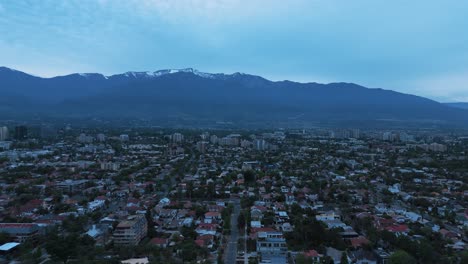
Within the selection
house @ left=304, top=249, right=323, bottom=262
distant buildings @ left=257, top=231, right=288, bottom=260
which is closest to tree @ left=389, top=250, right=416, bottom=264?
house @ left=304, top=249, right=323, bottom=262

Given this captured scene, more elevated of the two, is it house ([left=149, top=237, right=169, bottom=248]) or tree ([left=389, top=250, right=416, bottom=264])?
tree ([left=389, top=250, right=416, bottom=264])

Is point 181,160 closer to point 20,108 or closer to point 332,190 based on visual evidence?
point 332,190

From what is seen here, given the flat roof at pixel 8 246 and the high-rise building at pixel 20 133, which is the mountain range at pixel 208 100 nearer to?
the high-rise building at pixel 20 133

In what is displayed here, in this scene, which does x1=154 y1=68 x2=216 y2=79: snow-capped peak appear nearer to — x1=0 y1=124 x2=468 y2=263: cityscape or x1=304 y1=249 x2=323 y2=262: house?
x1=0 y1=124 x2=468 y2=263: cityscape

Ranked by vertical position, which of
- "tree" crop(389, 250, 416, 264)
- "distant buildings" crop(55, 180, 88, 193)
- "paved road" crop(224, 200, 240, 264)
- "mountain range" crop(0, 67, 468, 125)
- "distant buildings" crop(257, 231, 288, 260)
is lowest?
"distant buildings" crop(55, 180, 88, 193)

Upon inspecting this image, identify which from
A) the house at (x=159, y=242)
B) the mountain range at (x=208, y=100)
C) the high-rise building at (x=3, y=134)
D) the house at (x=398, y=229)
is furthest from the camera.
→ the mountain range at (x=208, y=100)

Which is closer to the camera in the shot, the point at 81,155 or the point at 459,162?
the point at 459,162

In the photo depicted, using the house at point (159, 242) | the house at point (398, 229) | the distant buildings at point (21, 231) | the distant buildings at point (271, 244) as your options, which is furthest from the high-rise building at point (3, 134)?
the house at point (398, 229)

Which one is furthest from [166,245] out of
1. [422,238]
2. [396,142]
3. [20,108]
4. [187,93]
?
[187,93]
